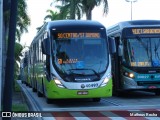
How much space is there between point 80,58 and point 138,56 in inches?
178

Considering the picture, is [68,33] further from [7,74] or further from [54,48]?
[7,74]

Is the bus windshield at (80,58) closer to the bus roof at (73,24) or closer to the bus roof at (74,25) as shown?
the bus roof at (74,25)

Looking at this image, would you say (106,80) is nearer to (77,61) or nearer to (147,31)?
(77,61)

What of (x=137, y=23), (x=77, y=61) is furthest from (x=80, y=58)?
(x=137, y=23)

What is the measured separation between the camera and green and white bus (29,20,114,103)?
1672 cm

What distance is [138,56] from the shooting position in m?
20.8

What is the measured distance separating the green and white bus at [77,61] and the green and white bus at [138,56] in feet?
10.5

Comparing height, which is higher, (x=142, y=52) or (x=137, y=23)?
(x=137, y=23)

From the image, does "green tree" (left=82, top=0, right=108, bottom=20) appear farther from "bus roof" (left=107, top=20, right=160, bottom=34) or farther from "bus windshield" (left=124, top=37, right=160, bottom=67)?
"bus windshield" (left=124, top=37, right=160, bottom=67)

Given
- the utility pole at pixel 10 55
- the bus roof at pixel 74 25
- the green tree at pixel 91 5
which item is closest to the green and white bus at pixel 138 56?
the bus roof at pixel 74 25

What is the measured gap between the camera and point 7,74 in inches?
315

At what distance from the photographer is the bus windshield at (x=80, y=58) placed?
55.5 feet

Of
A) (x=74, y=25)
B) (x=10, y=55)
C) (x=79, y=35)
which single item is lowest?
(x=10, y=55)

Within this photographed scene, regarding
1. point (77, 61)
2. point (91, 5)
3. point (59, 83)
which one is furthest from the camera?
point (91, 5)
